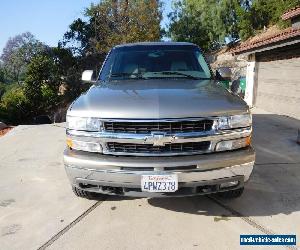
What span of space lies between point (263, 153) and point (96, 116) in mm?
4104

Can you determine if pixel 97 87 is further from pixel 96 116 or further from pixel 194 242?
pixel 194 242

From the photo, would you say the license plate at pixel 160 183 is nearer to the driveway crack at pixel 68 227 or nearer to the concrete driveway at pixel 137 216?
the concrete driveway at pixel 137 216

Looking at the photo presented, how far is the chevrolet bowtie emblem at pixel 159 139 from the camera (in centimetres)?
347

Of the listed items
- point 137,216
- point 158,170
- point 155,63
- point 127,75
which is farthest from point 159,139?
point 155,63

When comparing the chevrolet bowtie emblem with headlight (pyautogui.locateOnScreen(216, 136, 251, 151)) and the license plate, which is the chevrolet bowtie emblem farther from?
headlight (pyautogui.locateOnScreen(216, 136, 251, 151))

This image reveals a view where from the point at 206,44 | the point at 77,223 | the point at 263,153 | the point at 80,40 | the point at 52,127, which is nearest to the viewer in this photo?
the point at 77,223

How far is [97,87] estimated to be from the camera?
4.49m

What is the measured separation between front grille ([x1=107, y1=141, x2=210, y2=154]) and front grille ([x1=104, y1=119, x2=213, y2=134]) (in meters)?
0.13

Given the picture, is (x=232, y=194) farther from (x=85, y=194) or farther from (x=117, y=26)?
(x=117, y=26)

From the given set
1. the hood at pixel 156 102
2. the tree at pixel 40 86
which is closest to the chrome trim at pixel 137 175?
the hood at pixel 156 102

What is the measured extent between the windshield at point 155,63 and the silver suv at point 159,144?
1.17m

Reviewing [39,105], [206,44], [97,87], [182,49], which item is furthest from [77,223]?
[206,44]

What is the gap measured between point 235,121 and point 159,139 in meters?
0.78

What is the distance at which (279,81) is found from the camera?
12750 mm
